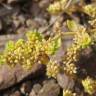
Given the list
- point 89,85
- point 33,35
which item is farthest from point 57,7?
point 89,85

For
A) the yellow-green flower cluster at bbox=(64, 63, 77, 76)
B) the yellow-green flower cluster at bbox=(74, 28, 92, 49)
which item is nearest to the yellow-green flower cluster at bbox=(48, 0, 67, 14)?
the yellow-green flower cluster at bbox=(74, 28, 92, 49)

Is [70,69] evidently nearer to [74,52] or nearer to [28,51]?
[74,52]

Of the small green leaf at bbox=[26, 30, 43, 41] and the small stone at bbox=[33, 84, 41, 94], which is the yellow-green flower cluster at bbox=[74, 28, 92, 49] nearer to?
the small green leaf at bbox=[26, 30, 43, 41]

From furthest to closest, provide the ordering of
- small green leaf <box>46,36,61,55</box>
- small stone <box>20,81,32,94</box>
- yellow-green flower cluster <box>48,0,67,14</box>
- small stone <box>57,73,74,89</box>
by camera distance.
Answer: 1. yellow-green flower cluster <box>48,0,67,14</box>
2. small stone <box>20,81,32,94</box>
3. small stone <box>57,73,74,89</box>
4. small green leaf <box>46,36,61,55</box>

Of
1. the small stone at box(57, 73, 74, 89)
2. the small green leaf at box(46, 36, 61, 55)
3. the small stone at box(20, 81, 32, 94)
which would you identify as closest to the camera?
the small green leaf at box(46, 36, 61, 55)

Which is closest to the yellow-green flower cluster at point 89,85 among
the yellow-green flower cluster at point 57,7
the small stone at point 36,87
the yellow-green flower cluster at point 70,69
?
the yellow-green flower cluster at point 70,69

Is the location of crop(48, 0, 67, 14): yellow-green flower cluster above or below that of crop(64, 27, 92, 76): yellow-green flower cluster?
above
